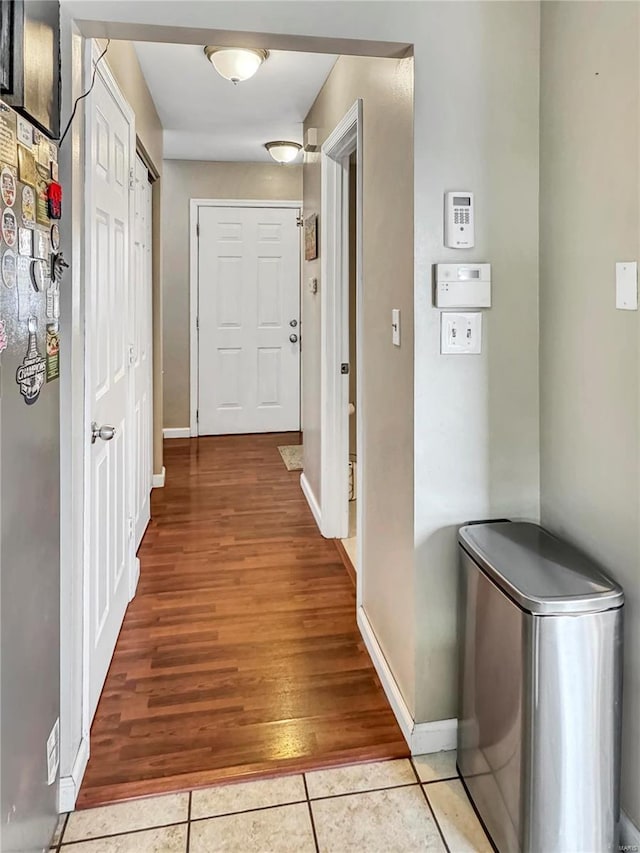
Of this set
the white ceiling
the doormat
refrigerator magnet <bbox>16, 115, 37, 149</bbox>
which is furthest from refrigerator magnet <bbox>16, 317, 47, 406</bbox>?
the doormat

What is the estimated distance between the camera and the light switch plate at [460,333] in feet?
5.68

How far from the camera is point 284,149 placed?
4.82 metres

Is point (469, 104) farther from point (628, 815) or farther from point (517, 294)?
point (628, 815)

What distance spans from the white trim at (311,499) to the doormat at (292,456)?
1.50ft

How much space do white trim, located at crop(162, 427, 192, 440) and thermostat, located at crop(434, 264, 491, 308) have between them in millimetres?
4571

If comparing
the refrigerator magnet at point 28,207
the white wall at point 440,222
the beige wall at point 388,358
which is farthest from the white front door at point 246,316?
the refrigerator magnet at point 28,207

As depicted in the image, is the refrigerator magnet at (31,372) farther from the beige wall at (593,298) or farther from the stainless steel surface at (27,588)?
the beige wall at (593,298)

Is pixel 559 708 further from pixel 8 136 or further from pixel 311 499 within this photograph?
pixel 311 499

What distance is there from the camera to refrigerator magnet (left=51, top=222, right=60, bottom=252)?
1.48m

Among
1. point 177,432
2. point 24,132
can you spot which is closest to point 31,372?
Result: point 24,132

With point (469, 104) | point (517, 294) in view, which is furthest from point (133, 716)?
point (469, 104)

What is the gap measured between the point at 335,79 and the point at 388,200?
4.69 feet

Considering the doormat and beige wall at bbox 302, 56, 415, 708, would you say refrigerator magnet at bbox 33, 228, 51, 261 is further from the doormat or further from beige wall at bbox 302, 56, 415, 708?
the doormat

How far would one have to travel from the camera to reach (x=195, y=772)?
174 cm
